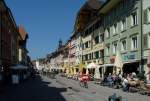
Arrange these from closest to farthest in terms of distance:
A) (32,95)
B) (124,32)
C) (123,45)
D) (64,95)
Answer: (64,95)
(32,95)
(124,32)
(123,45)

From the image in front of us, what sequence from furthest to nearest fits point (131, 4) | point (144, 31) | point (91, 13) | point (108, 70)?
point (91, 13) < point (108, 70) < point (131, 4) < point (144, 31)

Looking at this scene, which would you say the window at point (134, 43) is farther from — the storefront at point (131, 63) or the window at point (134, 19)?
the window at point (134, 19)

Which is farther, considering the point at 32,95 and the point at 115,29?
the point at 115,29

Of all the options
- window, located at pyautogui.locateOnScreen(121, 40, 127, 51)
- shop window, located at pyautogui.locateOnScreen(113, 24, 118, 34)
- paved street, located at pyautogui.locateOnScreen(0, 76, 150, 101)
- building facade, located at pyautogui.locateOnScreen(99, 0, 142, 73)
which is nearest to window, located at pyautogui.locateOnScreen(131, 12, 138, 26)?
building facade, located at pyautogui.locateOnScreen(99, 0, 142, 73)

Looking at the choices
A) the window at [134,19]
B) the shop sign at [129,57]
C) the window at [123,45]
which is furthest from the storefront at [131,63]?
the window at [134,19]

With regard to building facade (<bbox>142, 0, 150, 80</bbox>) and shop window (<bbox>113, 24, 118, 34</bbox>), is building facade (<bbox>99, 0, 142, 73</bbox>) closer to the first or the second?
shop window (<bbox>113, 24, 118, 34</bbox>)

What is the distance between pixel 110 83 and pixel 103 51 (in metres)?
20.5

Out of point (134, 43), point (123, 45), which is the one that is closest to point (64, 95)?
point (134, 43)

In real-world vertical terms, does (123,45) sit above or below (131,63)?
above

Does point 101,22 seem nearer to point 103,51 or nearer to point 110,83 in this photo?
point 103,51

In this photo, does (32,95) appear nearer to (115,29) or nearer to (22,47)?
(115,29)

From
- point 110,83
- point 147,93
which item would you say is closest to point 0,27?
point 110,83

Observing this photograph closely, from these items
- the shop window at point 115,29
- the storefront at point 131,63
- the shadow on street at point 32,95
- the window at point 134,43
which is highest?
the shop window at point 115,29

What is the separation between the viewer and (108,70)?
58719mm
